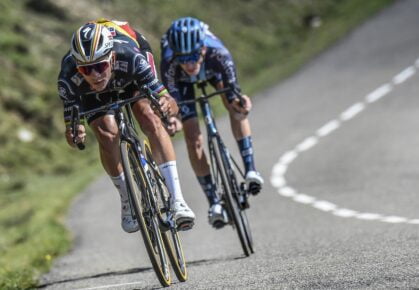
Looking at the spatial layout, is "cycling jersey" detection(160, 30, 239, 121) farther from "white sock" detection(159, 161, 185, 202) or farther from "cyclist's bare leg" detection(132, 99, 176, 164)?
"white sock" detection(159, 161, 185, 202)

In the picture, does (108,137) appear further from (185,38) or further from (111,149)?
(185,38)

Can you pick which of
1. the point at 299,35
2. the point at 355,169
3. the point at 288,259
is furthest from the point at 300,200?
the point at 299,35

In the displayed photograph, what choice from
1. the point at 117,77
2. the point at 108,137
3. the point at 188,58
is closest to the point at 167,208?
the point at 108,137

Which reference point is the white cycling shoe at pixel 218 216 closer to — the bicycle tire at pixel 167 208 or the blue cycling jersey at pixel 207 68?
the blue cycling jersey at pixel 207 68

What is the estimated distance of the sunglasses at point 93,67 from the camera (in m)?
7.70

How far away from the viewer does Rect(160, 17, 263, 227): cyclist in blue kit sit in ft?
32.3

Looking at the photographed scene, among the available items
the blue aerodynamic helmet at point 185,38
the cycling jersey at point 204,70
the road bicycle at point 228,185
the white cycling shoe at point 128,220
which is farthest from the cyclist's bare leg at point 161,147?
the cycling jersey at point 204,70

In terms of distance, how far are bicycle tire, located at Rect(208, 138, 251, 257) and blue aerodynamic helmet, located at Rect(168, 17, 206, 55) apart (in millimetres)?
946

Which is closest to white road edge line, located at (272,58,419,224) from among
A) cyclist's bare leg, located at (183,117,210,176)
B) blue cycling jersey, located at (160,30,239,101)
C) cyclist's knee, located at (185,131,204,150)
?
cyclist's bare leg, located at (183,117,210,176)

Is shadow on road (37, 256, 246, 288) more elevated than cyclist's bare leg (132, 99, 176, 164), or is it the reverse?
cyclist's bare leg (132, 99, 176, 164)

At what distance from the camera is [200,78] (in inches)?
412

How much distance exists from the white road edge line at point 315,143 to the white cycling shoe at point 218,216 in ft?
6.71

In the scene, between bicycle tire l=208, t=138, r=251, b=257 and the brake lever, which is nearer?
the brake lever

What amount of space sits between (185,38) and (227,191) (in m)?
1.49
